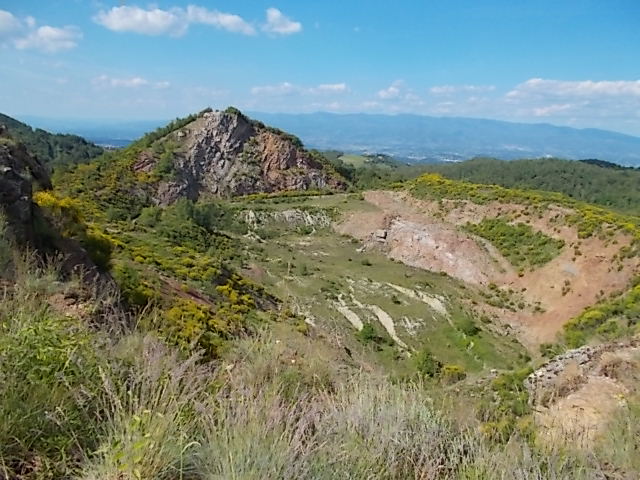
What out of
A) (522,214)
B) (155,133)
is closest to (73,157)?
(155,133)

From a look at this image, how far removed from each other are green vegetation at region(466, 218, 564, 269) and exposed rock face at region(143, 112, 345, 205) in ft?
81.5

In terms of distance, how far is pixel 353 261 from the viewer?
3069 centimetres

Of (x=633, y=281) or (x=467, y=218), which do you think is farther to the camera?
(x=467, y=218)

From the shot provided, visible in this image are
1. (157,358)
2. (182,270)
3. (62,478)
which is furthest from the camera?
(182,270)

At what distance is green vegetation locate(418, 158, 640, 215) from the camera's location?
69.9 m

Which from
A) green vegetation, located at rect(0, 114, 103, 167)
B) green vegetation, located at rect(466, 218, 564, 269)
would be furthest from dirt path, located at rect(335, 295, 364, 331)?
green vegetation, located at rect(0, 114, 103, 167)

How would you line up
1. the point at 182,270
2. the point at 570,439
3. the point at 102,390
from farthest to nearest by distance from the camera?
the point at 182,270 < the point at 570,439 < the point at 102,390

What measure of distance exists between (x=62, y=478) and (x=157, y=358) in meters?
0.88

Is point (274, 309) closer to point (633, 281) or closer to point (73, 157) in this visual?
point (633, 281)

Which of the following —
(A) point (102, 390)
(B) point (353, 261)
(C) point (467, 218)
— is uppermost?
(A) point (102, 390)

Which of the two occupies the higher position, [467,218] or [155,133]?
[155,133]

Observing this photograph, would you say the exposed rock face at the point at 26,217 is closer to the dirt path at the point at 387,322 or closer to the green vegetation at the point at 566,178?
the dirt path at the point at 387,322

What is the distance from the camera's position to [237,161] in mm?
53156

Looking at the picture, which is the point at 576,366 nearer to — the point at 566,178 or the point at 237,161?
the point at 237,161
